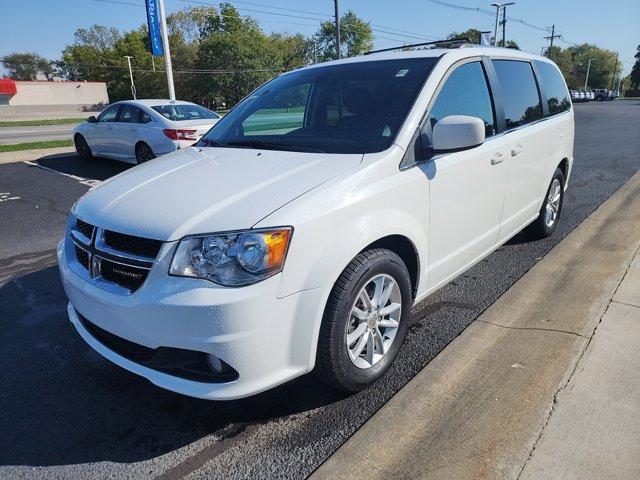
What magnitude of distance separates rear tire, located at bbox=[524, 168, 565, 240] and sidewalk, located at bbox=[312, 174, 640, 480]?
1.18m

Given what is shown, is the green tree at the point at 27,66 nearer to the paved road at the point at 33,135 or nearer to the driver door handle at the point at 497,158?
the paved road at the point at 33,135

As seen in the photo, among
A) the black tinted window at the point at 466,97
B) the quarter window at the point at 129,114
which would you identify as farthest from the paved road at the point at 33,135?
the black tinted window at the point at 466,97

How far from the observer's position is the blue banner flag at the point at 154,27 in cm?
1730

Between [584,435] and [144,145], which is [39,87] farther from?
[584,435]

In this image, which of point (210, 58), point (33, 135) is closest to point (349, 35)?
point (210, 58)

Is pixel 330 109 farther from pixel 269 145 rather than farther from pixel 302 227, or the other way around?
pixel 302 227

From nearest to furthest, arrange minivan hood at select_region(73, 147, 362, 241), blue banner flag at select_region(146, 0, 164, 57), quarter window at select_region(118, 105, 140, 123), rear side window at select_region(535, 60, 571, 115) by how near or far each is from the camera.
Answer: minivan hood at select_region(73, 147, 362, 241) → rear side window at select_region(535, 60, 571, 115) → quarter window at select_region(118, 105, 140, 123) → blue banner flag at select_region(146, 0, 164, 57)

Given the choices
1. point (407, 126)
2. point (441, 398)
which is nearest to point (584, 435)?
point (441, 398)

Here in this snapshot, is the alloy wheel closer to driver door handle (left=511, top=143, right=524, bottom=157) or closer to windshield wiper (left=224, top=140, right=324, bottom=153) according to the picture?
windshield wiper (left=224, top=140, right=324, bottom=153)

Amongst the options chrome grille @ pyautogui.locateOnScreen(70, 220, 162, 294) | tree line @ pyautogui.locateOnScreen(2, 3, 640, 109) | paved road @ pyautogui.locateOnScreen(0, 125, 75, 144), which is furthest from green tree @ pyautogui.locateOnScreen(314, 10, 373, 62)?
chrome grille @ pyautogui.locateOnScreen(70, 220, 162, 294)

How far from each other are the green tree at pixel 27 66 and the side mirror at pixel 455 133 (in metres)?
123

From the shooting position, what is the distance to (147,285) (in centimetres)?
211

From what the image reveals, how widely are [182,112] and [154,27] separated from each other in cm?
1027

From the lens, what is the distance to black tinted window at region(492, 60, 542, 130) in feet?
12.3
